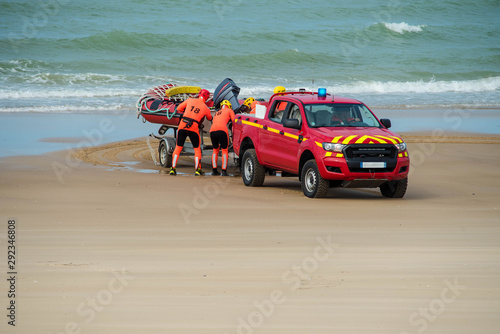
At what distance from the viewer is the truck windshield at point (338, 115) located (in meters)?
13.5

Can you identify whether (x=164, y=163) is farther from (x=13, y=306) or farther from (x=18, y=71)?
(x=18, y=71)

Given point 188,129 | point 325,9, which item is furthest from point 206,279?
point 325,9

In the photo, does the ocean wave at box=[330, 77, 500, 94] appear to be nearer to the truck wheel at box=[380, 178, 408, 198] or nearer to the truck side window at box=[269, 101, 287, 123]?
Result: the truck side window at box=[269, 101, 287, 123]

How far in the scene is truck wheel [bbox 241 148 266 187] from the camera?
14.3 m

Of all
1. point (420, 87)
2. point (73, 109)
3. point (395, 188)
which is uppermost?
point (395, 188)

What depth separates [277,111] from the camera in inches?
569

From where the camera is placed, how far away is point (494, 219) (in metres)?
10.8

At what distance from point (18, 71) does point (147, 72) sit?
639cm

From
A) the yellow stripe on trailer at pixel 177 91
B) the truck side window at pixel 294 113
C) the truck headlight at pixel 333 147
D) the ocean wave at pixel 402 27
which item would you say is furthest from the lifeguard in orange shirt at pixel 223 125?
the ocean wave at pixel 402 27

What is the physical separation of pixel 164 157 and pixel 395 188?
6077 mm

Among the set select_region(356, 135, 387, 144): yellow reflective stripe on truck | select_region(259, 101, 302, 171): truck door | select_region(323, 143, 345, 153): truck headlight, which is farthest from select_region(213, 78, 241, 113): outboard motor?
select_region(356, 135, 387, 144): yellow reflective stripe on truck

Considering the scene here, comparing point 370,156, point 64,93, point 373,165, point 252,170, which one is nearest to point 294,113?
point 252,170

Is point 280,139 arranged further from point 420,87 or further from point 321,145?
point 420,87

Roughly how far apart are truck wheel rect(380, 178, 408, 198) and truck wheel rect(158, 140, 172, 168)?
5.54 m
